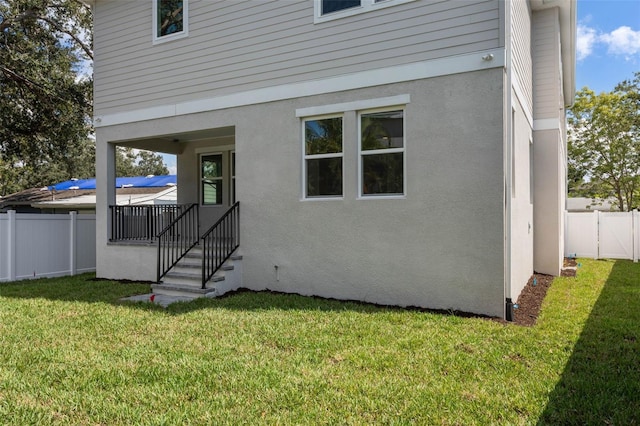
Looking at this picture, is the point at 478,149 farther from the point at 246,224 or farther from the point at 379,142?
the point at 246,224

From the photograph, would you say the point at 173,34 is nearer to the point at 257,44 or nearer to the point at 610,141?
the point at 257,44

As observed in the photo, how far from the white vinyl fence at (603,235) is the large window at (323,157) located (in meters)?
9.68

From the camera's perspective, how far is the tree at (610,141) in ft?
62.7

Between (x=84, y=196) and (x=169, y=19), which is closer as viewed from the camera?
(x=169, y=19)

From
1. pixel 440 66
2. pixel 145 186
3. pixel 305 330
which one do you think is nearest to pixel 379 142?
pixel 440 66

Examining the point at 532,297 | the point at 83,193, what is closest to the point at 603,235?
the point at 532,297

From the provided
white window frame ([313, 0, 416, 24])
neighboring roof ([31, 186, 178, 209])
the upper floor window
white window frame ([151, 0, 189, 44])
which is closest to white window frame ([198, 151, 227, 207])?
white window frame ([151, 0, 189, 44])

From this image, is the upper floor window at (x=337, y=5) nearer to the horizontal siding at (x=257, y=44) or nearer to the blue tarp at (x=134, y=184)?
the horizontal siding at (x=257, y=44)

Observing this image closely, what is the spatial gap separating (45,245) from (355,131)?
7950 millimetres

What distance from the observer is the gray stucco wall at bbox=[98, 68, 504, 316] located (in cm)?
584

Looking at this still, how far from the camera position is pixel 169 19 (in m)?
8.77

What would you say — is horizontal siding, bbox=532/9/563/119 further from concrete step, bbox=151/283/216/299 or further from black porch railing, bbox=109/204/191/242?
black porch railing, bbox=109/204/191/242

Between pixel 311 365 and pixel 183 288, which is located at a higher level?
pixel 183 288

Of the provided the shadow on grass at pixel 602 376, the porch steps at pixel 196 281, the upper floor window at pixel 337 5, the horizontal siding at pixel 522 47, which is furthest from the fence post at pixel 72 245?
the shadow on grass at pixel 602 376
